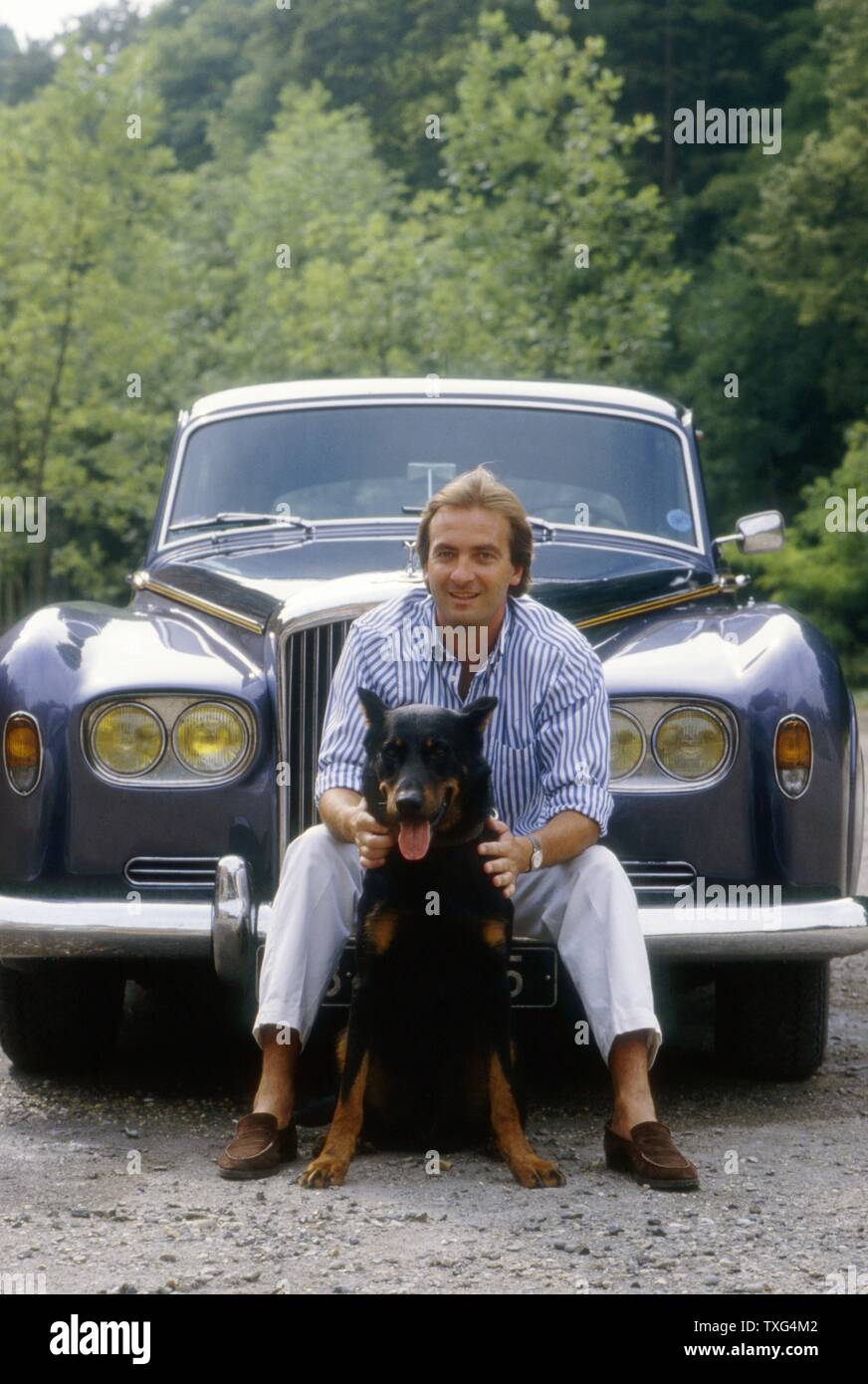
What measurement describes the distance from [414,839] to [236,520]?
2.40 metres

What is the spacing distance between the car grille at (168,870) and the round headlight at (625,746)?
39.3 inches

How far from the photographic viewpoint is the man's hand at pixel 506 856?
13.2 feet

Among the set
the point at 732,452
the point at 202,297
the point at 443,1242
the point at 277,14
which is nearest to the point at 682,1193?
the point at 443,1242

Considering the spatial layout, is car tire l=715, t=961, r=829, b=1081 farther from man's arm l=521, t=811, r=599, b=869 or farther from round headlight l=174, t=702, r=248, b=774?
round headlight l=174, t=702, r=248, b=774

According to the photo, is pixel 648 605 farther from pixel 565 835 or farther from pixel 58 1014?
pixel 58 1014

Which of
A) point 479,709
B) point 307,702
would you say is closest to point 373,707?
point 479,709

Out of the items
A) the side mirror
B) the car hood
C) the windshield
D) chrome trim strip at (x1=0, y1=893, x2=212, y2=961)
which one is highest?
the windshield

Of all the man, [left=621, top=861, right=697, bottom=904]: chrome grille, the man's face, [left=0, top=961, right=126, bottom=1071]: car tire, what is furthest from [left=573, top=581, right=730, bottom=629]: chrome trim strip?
[left=0, top=961, right=126, bottom=1071]: car tire

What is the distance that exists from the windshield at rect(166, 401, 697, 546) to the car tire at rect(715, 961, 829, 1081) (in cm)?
172

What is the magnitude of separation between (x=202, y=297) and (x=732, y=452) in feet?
43.3

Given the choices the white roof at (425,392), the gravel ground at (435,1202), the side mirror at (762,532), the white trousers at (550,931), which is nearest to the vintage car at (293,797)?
the white trousers at (550,931)

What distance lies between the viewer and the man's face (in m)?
4.46

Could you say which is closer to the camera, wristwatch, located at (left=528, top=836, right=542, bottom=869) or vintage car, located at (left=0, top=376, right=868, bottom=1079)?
wristwatch, located at (left=528, top=836, right=542, bottom=869)

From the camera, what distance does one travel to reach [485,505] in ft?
14.7
